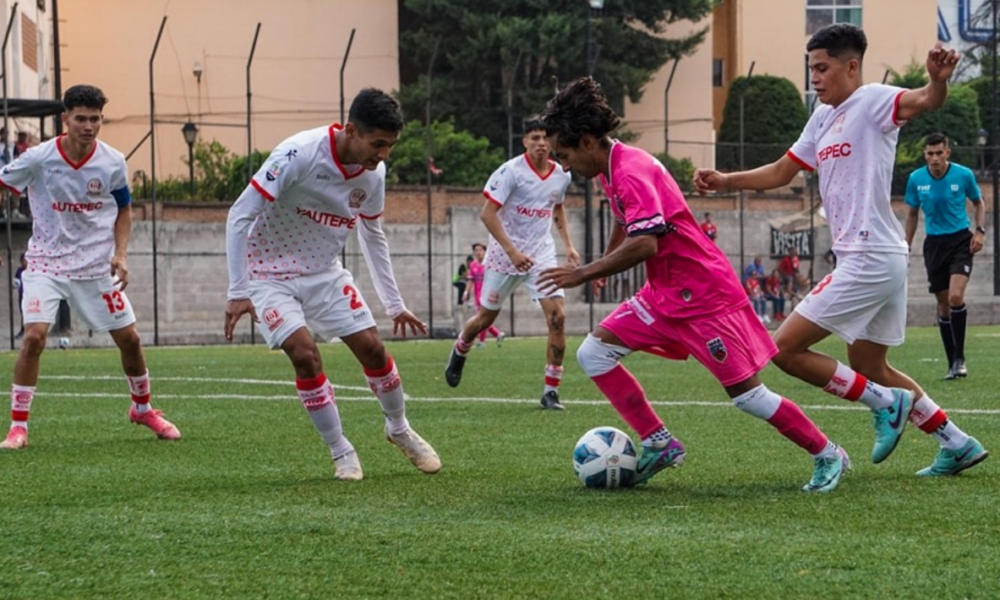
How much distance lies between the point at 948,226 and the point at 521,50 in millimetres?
31070

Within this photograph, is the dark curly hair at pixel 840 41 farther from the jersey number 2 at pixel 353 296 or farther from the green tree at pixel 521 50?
the green tree at pixel 521 50

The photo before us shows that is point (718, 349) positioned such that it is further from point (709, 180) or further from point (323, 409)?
point (323, 409)

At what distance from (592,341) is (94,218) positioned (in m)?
4.04

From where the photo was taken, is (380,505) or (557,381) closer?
(380,505)

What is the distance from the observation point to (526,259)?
11945mm

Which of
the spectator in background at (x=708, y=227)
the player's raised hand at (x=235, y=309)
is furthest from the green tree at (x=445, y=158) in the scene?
the player's raised hand at (x=235, y=309)

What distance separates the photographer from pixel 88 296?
9.66 meters

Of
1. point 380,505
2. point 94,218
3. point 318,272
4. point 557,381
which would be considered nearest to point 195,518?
point 380,505

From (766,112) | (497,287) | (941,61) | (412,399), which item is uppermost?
(766,112)

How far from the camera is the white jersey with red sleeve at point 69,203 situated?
9484mm

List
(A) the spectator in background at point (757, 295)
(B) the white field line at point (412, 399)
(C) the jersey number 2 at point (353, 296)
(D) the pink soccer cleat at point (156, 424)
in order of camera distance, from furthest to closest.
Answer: (A) the spectator in background at point (757, 295) < (B) the white field line at point (412, 399) < (D) the pink soccer cleat at point (156, 424) < (C) the jersey number 2 at point (353, 296)

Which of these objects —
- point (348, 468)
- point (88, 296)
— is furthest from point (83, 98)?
point (348, 468)

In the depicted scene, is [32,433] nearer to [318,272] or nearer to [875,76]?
[318,272]

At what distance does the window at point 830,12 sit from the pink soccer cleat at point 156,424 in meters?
54.6
